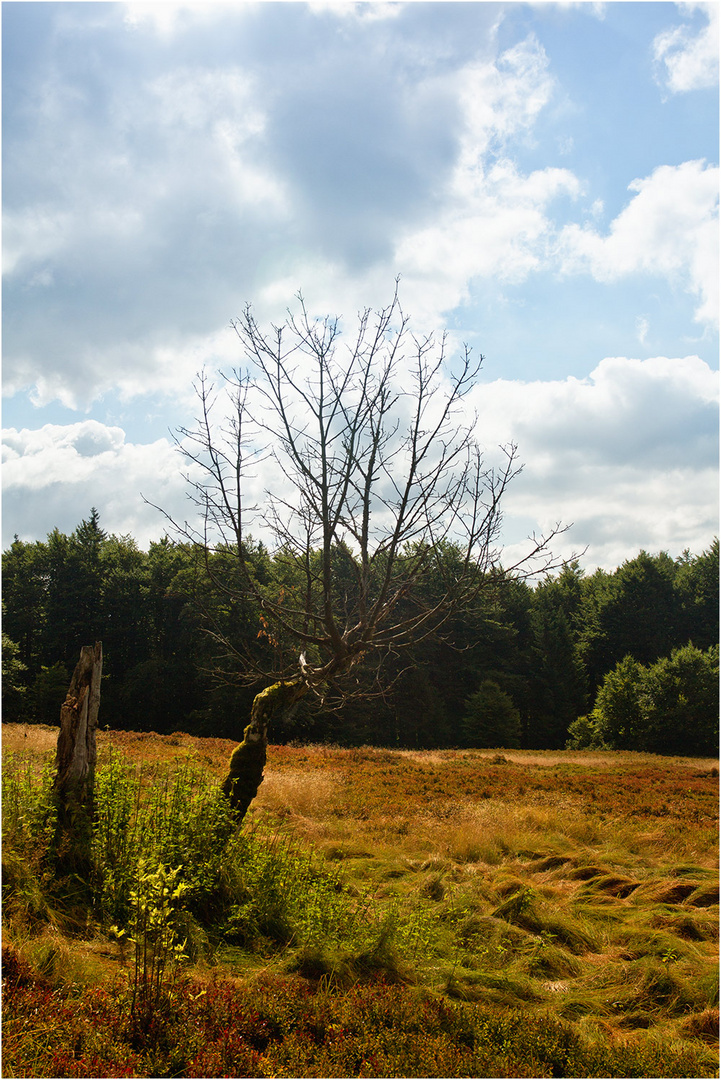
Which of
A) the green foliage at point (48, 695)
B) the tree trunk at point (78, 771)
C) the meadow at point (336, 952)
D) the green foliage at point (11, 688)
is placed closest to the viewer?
the meadow at point (336, 952)

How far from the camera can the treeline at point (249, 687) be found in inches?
1219

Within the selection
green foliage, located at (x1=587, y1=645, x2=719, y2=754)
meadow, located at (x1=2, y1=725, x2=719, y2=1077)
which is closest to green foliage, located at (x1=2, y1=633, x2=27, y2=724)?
meadow, located at (x1=2, y1=725, x2=719, y2=1077)

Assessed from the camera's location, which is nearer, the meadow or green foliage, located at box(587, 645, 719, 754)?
the meadow

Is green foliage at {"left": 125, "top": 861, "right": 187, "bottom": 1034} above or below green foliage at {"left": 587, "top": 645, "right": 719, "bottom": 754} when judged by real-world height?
above

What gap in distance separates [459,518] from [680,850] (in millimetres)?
7866

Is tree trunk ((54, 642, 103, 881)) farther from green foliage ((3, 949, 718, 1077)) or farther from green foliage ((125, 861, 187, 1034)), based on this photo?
green foliage ((3, 949, 718, 1077))

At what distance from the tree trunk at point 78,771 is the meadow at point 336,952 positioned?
0.46 feet

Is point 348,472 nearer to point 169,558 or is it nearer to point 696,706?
point 169,558

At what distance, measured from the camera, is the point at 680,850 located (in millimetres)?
8867

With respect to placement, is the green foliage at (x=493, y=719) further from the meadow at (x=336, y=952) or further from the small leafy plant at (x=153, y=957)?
the small leafy plant at (x=153, y=957)

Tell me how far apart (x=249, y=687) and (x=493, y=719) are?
16.0 m

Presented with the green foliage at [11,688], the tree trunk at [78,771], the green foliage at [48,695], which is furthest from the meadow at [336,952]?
the green foliage at [11,688]

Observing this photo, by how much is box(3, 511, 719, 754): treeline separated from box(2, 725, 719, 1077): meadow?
21.0 meters

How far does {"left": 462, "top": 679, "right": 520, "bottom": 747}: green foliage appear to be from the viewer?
35281 millimetres
